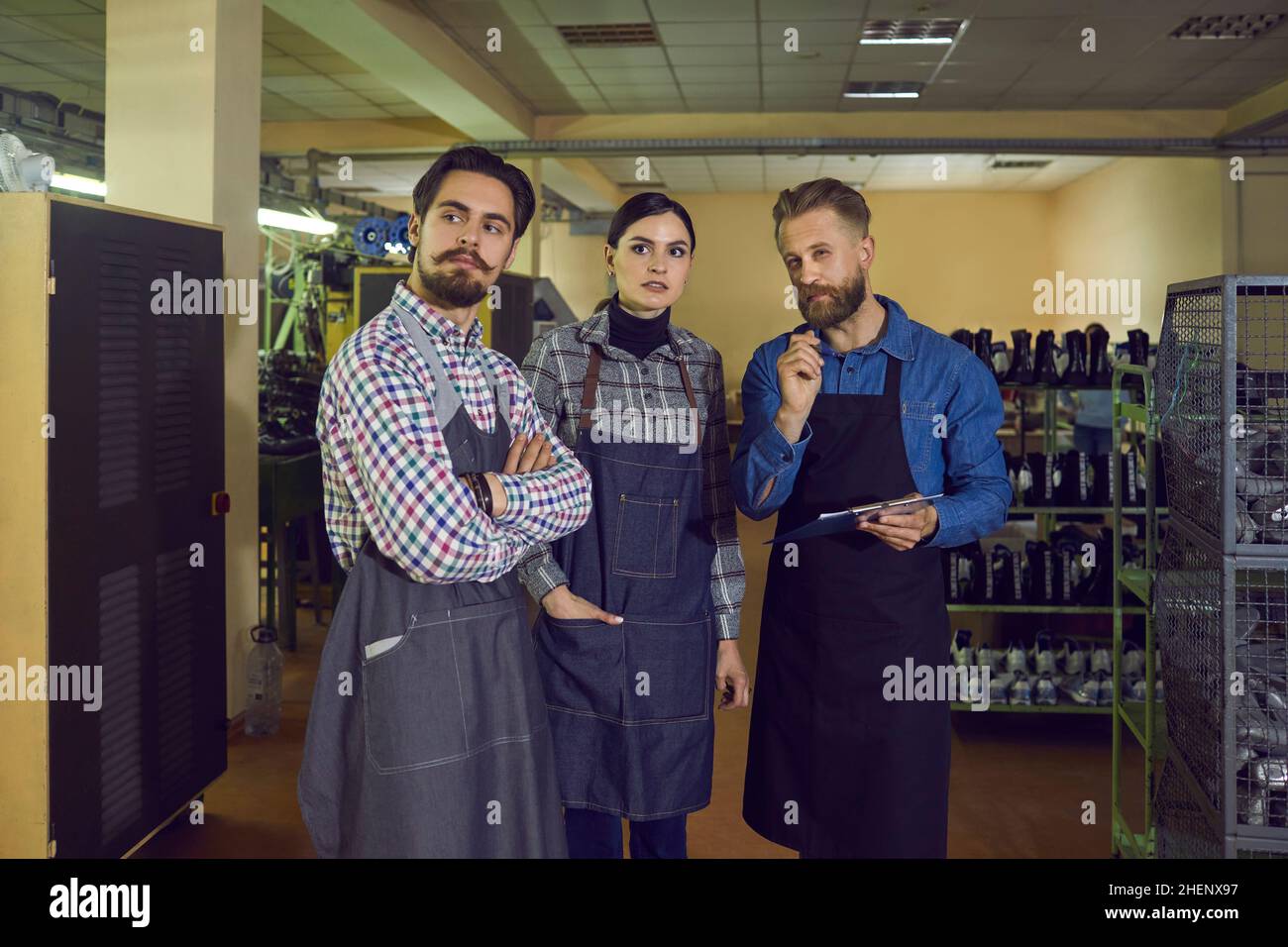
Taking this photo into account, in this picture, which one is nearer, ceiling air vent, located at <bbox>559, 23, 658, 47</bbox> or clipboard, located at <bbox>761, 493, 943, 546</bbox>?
clipboard, located at <bbox>761, 493, 943, 546</bbox>

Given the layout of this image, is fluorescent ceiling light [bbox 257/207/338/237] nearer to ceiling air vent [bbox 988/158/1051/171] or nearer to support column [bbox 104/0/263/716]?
support column [bbox 104/0/263/716]

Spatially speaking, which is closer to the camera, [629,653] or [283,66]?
[629,653]

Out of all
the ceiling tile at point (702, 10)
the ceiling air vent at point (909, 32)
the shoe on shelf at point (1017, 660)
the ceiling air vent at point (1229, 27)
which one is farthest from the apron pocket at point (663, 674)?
the ceiling air vent at point (1229, 27)

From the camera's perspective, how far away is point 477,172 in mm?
1860

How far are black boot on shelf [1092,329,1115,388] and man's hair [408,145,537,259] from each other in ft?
11.3

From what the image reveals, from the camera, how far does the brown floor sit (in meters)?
3.44

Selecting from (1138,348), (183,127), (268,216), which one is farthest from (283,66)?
(1138,348)

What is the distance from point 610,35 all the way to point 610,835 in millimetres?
6614

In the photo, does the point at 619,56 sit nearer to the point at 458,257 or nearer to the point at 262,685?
the point at 262,685

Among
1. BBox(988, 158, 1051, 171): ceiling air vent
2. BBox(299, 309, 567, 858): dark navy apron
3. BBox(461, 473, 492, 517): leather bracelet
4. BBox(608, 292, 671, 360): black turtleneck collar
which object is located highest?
BBox(988, 158, 1051, 171): ceiling air vent

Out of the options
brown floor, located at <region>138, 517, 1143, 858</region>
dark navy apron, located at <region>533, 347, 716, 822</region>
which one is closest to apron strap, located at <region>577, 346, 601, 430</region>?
dark navy apron, located at <region>533, 347, 716, 822</region>

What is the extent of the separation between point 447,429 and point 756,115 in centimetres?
925

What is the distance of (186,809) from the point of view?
11.4 feet

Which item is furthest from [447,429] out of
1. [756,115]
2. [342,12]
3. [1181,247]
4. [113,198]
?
[1181,247]
